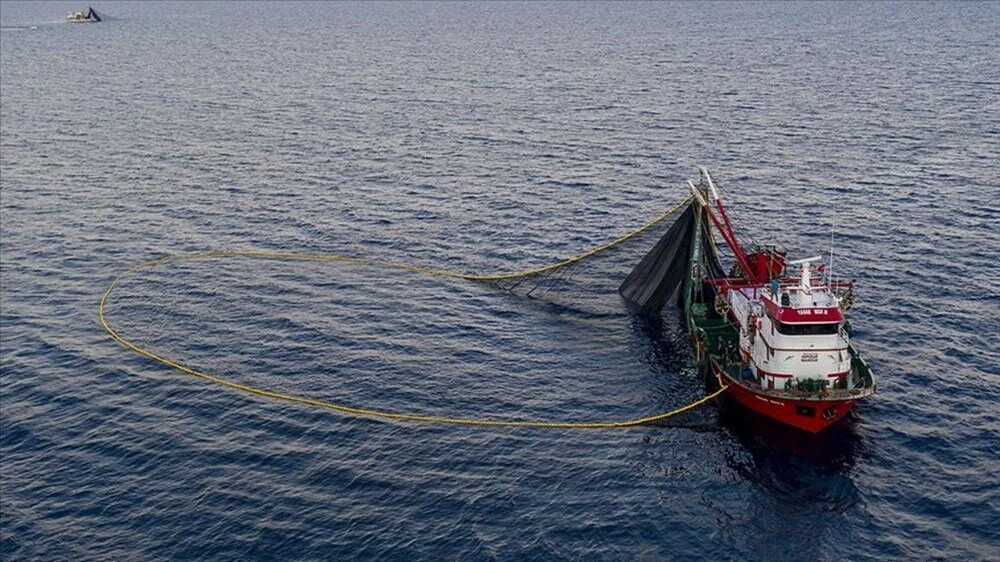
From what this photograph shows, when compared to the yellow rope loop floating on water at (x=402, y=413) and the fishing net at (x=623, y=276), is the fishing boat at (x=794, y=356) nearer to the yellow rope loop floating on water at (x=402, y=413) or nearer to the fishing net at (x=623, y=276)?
the yellow rope loop floating on water at (x=402, y=413)

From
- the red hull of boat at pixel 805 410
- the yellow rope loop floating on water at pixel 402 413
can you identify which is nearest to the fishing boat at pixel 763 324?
the red hull of boat at pixel 805 410

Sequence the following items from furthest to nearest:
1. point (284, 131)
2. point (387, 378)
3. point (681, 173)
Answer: point (284, 131) < point (681, 173) < point (387, 378)

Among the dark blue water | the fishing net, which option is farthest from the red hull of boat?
the fishing net

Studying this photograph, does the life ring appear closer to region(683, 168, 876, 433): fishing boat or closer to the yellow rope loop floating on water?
region(683, 168, 876, 433): fishing boat

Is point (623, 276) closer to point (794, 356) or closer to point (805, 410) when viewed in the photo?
point (794, 356)

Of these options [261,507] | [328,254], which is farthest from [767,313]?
[328,254]

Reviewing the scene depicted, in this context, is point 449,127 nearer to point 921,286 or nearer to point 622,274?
point 622,274

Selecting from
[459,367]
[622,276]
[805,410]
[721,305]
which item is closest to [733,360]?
[721,305]
